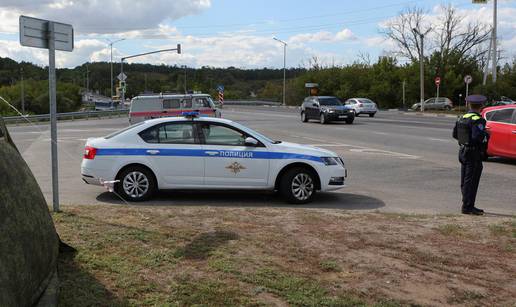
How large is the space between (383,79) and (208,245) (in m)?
75.6

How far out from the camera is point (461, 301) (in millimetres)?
4492

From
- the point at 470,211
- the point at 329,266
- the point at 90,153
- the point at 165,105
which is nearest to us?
the point at 329,266

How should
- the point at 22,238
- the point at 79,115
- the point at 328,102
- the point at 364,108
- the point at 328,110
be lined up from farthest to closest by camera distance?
1. the point at 79,115
2. the point at 364,108
3. the point at 328,102
4. the point at 328,110
5. the point at 22,238

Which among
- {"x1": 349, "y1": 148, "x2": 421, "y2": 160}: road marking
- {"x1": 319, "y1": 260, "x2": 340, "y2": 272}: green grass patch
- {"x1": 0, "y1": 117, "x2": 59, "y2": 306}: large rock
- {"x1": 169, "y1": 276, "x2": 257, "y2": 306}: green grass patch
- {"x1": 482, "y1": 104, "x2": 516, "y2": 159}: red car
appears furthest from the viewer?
{"x1": 349, "y1": 148, "x2": 421, "y2": 160}: road marking

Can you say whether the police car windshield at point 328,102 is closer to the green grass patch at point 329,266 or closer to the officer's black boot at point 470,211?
the officer's black boot at point 470,211

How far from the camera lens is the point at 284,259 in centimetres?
535

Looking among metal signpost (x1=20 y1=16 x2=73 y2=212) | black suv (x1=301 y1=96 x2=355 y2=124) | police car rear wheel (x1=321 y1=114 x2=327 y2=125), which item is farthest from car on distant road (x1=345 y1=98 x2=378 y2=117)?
metal signpost (x1=20 y1=16 x2=73 y2=212)

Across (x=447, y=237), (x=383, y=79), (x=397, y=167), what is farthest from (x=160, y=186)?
(x=383, y=79)

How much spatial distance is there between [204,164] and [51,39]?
3340 mm

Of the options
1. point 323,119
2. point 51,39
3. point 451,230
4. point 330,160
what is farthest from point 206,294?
point 323,119

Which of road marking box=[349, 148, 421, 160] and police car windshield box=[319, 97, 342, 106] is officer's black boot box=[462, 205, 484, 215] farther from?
police car windshield box=[319, 97, 342, 106]

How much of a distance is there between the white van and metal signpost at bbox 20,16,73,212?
18.7 m

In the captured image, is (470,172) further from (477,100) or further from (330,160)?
(330,160)

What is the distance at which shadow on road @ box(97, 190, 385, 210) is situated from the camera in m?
9.14
